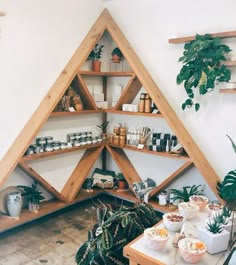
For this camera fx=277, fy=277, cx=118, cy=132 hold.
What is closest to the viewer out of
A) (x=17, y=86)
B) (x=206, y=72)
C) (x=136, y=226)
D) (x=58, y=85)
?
(x=136, y=226)

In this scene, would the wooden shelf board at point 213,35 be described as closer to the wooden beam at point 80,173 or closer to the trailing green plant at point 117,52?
the trailing green plant at point 117,52

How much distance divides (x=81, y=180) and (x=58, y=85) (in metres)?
1.27

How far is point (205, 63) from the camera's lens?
8.88ft

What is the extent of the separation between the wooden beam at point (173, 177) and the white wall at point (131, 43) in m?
0.27

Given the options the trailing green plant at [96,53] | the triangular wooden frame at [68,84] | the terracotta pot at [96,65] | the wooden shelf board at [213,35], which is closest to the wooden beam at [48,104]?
the triangular wooden frame at [68,84]

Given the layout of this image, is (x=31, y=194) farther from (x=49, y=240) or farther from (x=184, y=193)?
(x=184, y=193)

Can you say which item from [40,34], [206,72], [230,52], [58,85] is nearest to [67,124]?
[58,85]

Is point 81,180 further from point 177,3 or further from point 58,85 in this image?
point 177,3

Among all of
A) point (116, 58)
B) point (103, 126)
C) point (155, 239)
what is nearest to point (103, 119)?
point (103, 126)

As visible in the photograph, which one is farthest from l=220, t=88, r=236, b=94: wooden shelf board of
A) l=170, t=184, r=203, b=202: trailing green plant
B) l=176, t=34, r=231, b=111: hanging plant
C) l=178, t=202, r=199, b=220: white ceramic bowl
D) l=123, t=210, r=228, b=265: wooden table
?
l=123, t=210, r=228, b=265: wooden table

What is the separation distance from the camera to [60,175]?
3576mm

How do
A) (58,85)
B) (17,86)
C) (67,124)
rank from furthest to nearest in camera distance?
(67,124), (58,85), (17,86)

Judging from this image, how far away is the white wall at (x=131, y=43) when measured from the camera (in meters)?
2.83

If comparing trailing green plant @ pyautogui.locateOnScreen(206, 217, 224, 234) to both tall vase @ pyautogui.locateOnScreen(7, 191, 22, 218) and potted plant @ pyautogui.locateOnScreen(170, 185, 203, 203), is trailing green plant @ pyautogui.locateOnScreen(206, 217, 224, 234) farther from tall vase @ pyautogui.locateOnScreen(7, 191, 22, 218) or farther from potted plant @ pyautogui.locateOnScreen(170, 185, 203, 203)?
tall vase @ pyautogui.locateOnScreen(7, 191, 22, 218)
